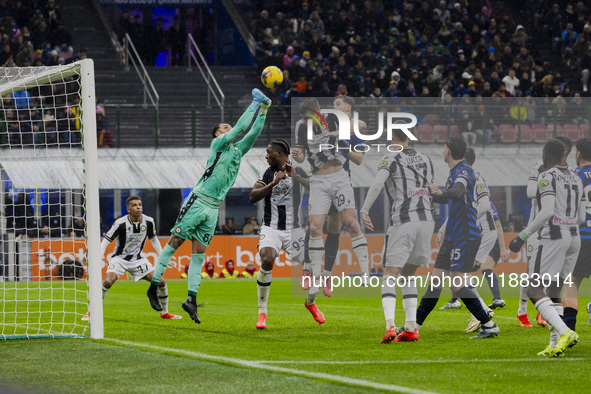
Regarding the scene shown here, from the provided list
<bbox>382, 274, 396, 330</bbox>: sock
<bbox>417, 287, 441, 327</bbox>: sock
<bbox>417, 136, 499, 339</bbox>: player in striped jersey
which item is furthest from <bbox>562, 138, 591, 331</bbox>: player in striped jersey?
<bbox>382, 274, 396, 330</bbox>: sock

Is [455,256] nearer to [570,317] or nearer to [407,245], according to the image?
[407,245]

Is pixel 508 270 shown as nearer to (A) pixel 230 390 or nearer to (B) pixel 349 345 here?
(B) pixel 349 345

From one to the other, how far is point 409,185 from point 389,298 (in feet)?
3.81

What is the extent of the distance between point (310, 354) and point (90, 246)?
9.15ft

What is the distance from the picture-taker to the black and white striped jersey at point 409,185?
9.97m

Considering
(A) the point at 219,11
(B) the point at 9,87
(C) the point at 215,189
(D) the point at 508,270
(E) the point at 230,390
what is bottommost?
(D) the point at 508,270

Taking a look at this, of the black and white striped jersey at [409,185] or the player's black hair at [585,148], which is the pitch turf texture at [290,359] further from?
the player's black hair at [585,148]

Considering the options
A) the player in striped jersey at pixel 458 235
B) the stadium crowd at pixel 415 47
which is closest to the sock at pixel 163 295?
the player in striped jersey at pixel 458 235

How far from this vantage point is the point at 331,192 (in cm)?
1373

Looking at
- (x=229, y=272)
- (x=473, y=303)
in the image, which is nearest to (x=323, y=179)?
(x=473, y=303)

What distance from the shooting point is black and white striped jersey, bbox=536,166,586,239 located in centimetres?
921

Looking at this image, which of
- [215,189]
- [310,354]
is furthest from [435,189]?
[215,189]

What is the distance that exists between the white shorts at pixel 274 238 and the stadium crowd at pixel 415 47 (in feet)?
56.5

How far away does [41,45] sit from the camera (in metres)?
30.1
